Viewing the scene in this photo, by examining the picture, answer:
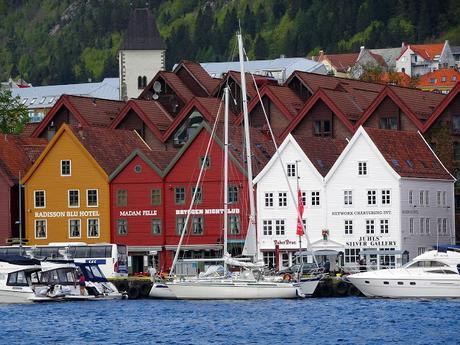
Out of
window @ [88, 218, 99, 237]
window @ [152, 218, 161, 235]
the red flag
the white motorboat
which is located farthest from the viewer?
window @ [88, 218, 99, 237]

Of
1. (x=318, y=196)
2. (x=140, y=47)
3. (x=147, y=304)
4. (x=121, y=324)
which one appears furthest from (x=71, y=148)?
(x=140, y=47)

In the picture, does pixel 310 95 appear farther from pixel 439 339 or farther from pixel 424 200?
pixel 439 339

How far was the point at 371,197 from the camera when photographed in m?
110

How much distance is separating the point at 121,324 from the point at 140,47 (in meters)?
106

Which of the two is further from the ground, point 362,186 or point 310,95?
point 310,95

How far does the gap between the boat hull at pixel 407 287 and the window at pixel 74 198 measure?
101ft

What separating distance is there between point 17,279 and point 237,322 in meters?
21.3

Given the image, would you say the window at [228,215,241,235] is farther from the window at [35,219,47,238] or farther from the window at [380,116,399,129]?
the window at [35,219,47,238]

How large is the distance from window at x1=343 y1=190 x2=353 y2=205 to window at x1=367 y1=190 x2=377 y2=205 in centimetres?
124

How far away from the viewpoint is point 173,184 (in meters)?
117

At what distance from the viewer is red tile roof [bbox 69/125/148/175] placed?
120000 mm

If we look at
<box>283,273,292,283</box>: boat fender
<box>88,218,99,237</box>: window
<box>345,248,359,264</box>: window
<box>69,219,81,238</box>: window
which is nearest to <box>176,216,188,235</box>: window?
<box>88,218,99,237</box>: window

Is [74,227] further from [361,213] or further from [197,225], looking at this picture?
[361,213]

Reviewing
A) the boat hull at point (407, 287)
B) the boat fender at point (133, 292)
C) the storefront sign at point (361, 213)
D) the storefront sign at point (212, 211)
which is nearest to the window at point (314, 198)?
the storefront sign at point (361, 213)
